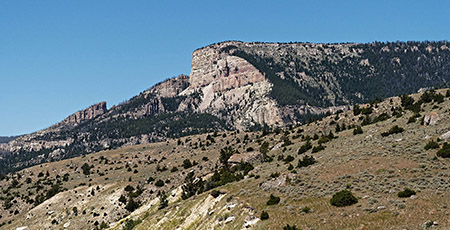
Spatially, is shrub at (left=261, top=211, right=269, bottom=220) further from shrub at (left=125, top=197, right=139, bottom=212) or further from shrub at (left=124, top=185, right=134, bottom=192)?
shrub at (left=124, top=185, right=134, bottom=192)

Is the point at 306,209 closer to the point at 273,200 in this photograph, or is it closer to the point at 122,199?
the point at 273,200

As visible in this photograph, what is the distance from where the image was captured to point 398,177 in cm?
4094

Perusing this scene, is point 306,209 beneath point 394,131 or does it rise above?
beneath

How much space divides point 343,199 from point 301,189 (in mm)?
7786

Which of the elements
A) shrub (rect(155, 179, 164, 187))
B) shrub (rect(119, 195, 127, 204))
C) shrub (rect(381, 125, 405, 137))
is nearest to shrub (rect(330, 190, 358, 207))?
shrub (rect(381, 125, 405, 137))

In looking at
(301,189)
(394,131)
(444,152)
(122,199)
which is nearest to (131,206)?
(122,199)

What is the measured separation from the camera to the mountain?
35.4 meters

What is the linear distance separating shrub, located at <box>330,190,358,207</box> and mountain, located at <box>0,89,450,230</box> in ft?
0.29

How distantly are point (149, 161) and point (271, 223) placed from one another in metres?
96.5

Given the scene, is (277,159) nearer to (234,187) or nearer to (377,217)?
(234,187)

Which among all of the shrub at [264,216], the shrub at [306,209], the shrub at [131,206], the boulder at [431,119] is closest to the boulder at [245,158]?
the shrub at [131,206]

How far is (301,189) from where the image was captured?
4450 centimetres

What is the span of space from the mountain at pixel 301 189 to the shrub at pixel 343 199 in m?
0.09

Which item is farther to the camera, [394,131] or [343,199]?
[394,131]
